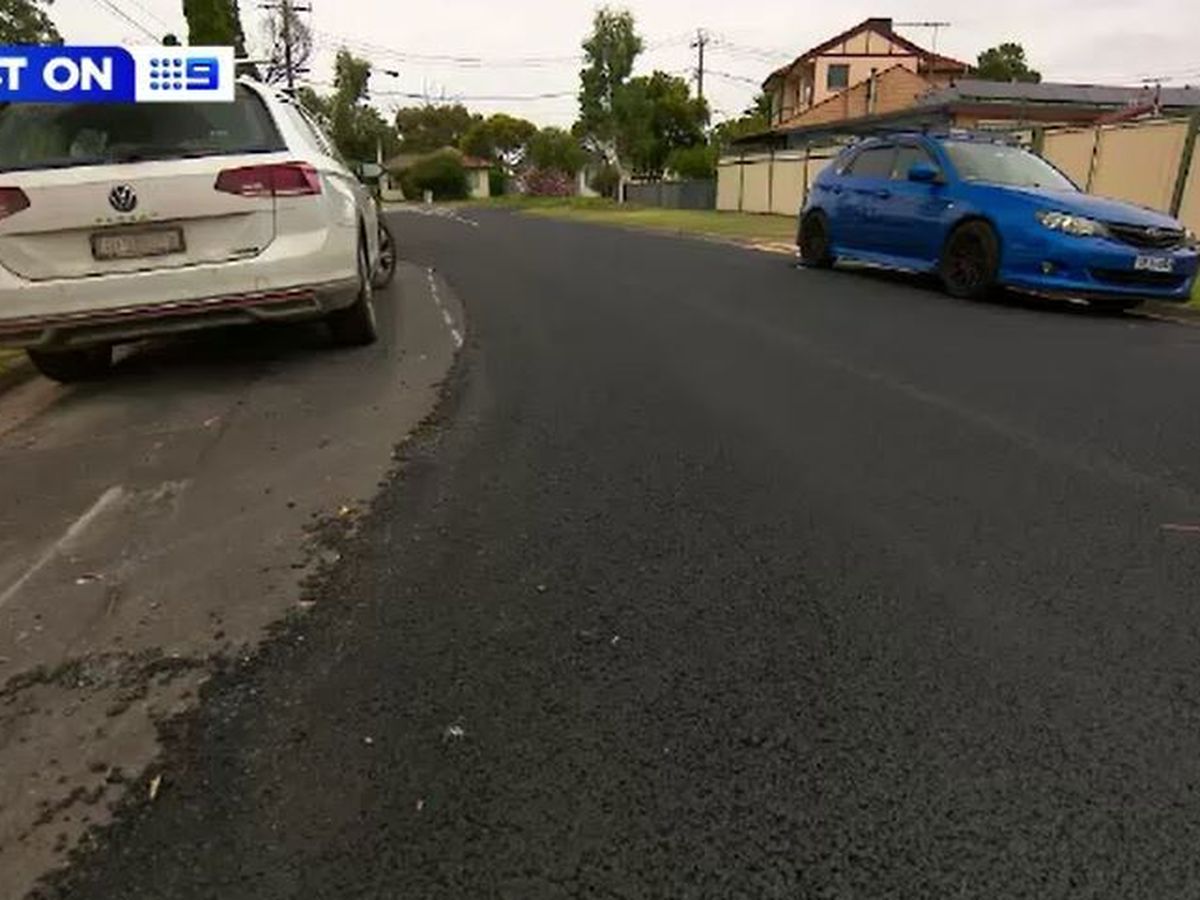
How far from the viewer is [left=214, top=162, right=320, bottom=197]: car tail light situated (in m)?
5.32

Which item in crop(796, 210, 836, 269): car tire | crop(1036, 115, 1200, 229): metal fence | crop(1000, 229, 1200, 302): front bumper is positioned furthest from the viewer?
crop(1036, 115, 1200, 229): metal fence

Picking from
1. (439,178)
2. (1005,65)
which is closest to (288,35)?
(439,178)

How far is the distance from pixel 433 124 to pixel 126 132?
4278 inches

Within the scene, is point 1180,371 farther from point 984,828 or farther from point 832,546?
point 984,828

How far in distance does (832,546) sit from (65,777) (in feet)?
7.62

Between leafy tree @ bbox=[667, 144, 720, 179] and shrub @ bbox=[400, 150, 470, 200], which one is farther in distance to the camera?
shrub @ bbox=[400, 150, 470, 200]

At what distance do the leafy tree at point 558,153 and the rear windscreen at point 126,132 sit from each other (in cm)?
6828

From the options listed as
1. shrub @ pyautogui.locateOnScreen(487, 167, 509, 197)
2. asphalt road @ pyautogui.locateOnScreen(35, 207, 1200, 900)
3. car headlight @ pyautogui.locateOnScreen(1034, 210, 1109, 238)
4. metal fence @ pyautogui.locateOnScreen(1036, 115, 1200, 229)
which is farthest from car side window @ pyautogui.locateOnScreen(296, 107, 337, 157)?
shrub @ pyautogui.locateOnScreen(487, 167, 509, 197)

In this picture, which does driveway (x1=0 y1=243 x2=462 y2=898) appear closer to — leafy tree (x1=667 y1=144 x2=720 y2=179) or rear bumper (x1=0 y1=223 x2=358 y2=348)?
rear bumper (x1=0 y1=223 x2=358 y2=348)

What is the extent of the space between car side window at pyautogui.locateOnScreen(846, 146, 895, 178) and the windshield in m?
0.80

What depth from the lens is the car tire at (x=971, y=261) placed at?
31.1 feet

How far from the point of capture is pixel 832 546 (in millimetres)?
3365

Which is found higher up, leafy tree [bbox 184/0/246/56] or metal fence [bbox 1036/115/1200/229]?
leafy tree [bbox 184/0/246/56]

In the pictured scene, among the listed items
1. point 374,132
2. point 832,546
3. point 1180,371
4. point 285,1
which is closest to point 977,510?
point 832,546
